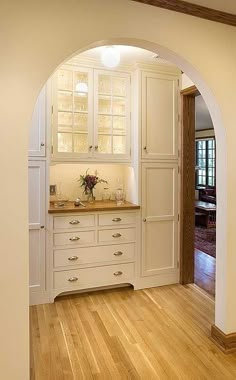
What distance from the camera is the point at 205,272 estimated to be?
3928 millimetres

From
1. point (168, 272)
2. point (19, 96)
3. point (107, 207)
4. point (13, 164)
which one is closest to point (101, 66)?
point (107, 207)

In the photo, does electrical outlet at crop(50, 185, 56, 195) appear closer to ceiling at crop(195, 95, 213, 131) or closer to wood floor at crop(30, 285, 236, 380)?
wood floor at crop(30, 285, 236, 380)

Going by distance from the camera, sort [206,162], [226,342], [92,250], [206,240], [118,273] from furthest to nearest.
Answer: [206,162]
[206,240]
[118,273]
[92,250]
[226,342]

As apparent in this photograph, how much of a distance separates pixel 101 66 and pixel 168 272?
8.11 ft

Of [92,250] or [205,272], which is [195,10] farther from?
[205,272]

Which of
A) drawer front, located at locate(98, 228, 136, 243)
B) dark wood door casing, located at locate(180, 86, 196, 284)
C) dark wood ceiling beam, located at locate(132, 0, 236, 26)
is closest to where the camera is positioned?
dark wood ceiling beam, located at locate(132, 0, 236, 26)

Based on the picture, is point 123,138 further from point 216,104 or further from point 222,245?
point 222,245

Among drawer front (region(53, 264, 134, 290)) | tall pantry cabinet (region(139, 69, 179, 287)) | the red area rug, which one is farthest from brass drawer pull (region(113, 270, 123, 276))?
the red area rug

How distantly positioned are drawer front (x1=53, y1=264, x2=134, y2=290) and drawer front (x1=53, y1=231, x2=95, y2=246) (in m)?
0.30

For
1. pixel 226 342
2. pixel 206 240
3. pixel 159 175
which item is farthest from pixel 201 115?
pixel 226 342

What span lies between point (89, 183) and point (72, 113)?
2.71 ft

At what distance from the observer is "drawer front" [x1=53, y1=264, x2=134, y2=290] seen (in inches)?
121

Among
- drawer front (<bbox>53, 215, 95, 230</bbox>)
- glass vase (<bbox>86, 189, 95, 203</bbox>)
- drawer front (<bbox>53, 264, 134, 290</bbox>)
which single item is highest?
glass vase (<bbox>86, 189, 95, 203</bbox>)

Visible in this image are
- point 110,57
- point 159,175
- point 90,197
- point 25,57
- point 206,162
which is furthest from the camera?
point 206,162
